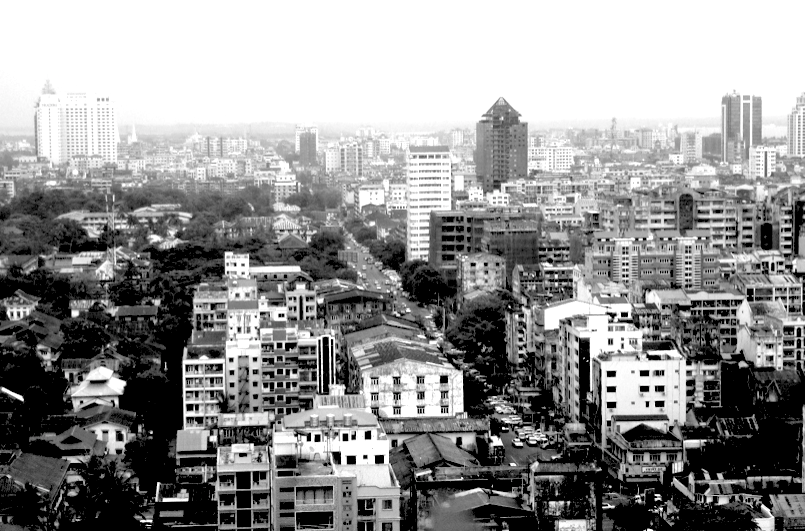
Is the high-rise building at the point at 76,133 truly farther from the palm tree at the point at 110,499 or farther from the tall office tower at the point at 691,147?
the palm tree at the point at 110,499

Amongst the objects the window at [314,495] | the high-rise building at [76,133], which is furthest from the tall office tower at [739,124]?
the window at [314,495]

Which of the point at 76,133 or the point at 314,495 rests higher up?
the point at 76,133

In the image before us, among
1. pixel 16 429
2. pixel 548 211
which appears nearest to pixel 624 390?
pixel 16 429

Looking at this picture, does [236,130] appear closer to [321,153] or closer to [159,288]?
[321,153]

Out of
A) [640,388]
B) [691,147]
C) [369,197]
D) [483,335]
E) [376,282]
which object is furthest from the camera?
[691,147]

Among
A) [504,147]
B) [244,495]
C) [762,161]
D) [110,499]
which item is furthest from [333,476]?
[762,161]

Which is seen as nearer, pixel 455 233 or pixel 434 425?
pixel 434 425

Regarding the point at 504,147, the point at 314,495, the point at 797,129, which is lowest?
the point at 314,495

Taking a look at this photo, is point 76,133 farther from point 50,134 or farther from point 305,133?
point 305,133
